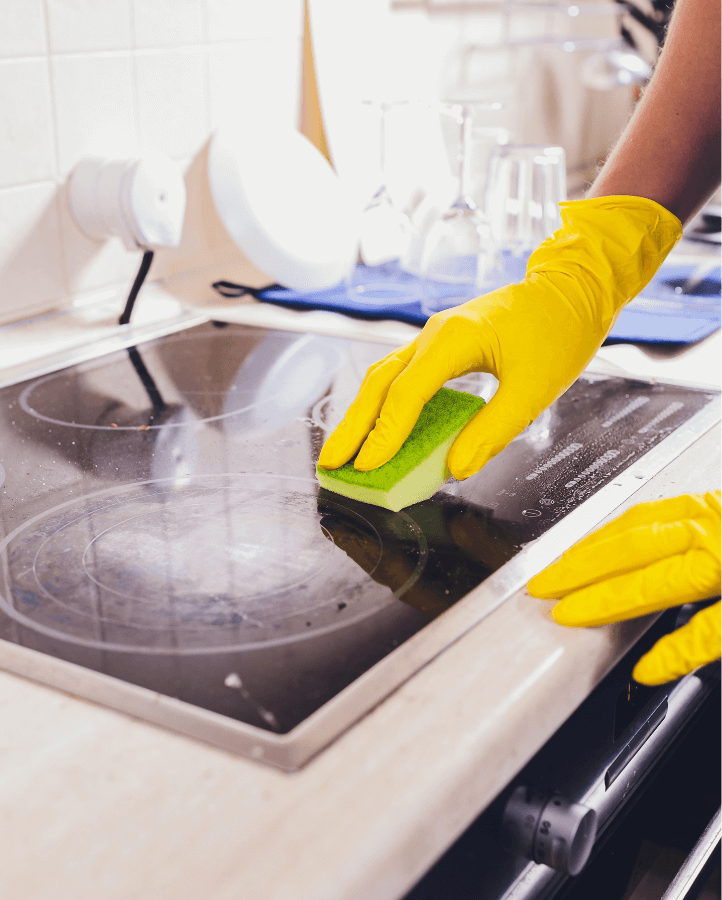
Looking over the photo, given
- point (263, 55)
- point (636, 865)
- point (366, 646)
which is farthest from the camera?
point (263, 55)

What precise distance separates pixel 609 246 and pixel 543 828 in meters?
0.59

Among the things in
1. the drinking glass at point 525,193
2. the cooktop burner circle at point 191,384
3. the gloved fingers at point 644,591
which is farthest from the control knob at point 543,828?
the drinking glass at point 525,193

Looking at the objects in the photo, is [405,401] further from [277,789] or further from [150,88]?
[150,88]

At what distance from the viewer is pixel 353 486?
73 cm

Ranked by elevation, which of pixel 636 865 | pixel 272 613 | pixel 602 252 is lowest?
pixel 636 865

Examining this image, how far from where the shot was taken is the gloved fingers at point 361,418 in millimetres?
749

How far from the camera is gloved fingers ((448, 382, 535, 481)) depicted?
0.74 meters

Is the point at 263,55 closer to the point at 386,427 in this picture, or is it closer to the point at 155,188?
the point at 155,188

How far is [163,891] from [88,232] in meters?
1.00

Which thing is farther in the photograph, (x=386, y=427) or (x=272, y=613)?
(x=386, y=427)

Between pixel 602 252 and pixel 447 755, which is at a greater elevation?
pixel 602 252

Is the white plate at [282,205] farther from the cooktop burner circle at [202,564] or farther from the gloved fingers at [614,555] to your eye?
the gloved fingers at [614,555]

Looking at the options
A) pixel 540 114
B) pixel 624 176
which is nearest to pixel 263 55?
pixel 624 176

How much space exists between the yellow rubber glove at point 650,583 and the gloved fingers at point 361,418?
0.67 ft
